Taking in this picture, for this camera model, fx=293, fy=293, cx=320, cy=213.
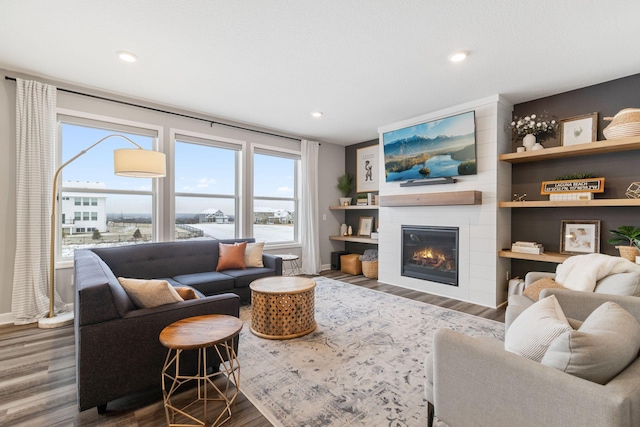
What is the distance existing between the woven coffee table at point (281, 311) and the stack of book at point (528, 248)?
2.67 meters

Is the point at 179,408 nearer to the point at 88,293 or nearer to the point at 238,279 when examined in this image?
the point at 88,293

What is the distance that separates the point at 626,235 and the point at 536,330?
2.74m

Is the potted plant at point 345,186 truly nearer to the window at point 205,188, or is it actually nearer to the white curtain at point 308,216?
the white curtain at point 308,216

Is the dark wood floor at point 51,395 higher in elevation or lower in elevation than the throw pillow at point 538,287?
lower

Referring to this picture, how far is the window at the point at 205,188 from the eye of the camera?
4.37m

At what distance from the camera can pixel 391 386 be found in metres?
2.00

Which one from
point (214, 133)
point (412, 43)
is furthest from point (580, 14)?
point (214, 133)

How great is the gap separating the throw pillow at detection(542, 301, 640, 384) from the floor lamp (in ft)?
10.6

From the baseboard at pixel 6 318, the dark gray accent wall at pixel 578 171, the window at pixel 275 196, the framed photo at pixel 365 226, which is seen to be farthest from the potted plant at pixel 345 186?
the baseboard at pixel 6 318

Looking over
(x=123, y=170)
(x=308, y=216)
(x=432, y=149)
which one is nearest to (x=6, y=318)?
(x=123, y=170)

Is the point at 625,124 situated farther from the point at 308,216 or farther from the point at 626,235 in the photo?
the point at 308,216

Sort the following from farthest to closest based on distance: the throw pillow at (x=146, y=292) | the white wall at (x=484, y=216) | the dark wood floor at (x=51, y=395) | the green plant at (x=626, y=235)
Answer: the white wall at (x=484, y=216)
the green plant at (x=626, y=235)
the throw pillow at (x=146, y=292)
the dark wood floor at (x=51, y=395)

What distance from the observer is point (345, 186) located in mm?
6168

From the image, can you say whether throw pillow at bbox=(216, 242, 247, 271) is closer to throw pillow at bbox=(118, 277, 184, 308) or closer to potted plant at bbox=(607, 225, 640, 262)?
throw pillow at bbox=(118, 277, 184, 308)
